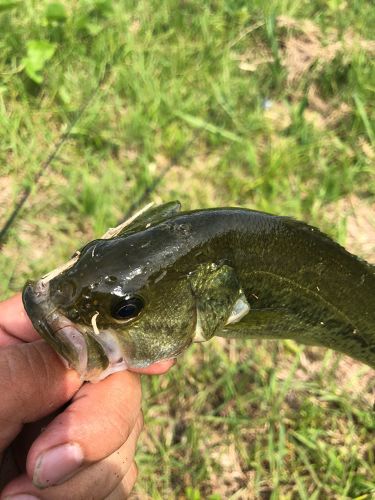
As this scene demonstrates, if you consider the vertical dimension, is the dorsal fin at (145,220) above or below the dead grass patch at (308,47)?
above

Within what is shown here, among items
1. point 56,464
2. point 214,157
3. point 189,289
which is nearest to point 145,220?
point 189,289

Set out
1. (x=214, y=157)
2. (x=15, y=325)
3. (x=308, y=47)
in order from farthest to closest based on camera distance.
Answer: (x=308, y=47), (x=214, y=157), (x=15, y=325)

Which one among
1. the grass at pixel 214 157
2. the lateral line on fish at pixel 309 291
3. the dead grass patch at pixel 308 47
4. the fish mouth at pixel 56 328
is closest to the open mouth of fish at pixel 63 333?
the fish mouth at pixel 56 328

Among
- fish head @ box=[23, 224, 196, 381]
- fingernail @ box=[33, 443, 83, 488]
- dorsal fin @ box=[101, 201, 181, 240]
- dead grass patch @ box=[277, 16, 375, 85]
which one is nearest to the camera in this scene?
fingernail @ box=[33, 443, 83, 488]

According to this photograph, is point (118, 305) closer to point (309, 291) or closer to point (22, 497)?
point (22, 497)

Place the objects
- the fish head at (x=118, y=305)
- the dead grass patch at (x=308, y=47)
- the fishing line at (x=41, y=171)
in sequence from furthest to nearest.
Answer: the dead grass patch at (x=308, y=47) → the fishing line at (x=41, y=171) → the fish head at (x=118, y=305)

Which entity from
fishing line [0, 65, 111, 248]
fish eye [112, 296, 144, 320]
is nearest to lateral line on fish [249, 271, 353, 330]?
fish eye [112, 296, 144, 320]

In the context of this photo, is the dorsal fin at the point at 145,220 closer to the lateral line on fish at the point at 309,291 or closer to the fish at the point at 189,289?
the fish at the point at 189,289

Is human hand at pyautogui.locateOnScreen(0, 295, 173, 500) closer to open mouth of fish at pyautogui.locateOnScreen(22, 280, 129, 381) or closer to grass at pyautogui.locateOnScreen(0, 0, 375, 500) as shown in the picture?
open mouth of fish at pyautogui.locateOnScreen(22, 280, 129, 381)
